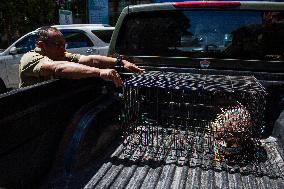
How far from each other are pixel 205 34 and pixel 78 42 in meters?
7.82

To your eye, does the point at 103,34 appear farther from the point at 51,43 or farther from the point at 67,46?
the point at 51,43

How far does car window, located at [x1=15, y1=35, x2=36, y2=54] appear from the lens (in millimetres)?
10781

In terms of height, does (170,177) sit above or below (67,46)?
below

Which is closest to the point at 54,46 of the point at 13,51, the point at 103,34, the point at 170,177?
the point at 170,177

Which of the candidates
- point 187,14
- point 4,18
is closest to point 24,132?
point 187,14

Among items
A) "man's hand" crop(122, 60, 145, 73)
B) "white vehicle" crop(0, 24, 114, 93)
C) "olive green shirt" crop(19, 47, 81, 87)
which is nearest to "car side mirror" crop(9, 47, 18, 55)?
"white vehicle" crop(0, 24, 114, 93)

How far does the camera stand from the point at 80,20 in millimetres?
26406

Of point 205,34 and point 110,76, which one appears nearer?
point 110,76

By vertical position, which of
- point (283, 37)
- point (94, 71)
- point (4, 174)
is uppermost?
point (283, 37)

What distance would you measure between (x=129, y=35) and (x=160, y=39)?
0.36 m

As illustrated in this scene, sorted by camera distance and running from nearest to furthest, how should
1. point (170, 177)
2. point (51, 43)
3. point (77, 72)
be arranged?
point (170, 177) < point (77, 72) < point (51, 43)

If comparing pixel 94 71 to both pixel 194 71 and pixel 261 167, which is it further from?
pixel 261 167

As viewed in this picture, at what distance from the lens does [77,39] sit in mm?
11273

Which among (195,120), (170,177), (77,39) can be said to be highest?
(77,39)
